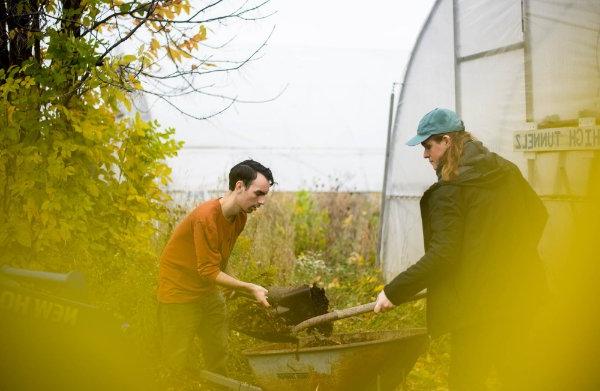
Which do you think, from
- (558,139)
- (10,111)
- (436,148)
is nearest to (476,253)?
(436,148)

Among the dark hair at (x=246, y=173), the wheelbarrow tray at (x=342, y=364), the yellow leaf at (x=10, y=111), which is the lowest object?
the wheelbarrow tray at (x=342, y=364)

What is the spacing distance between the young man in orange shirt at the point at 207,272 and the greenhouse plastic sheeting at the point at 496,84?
365 cm

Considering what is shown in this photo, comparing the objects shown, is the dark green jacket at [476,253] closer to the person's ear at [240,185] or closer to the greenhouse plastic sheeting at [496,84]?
the person's ear at [240,185]

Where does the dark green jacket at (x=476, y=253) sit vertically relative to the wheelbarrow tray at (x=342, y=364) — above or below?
above

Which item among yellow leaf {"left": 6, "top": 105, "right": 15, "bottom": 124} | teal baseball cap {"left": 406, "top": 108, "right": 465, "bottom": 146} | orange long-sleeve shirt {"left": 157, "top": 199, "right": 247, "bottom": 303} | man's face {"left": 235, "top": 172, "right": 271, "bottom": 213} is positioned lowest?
orange long-sleeve shirt {"left": 157, "top": 199, "right": 247, "bottom": 303}

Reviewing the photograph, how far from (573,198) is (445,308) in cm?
374

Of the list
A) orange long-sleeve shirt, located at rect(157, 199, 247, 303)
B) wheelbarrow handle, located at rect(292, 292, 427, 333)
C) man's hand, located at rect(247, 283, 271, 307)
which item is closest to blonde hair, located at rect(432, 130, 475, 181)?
wheelbarrow handle, located at rect(292, 292, 427, 333)

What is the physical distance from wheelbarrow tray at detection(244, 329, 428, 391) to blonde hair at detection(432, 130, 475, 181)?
1004mm

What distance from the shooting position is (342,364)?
13.7ft

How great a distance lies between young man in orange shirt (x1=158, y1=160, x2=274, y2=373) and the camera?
476 cm

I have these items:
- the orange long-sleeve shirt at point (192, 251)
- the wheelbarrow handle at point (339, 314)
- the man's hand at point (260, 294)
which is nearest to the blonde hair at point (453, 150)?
the wheelbarrow handle at point (339, 314)

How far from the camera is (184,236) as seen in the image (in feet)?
16.4

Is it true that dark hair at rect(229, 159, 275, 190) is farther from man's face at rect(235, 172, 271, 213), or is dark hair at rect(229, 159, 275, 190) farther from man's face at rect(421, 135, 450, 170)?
man's face at rect(421, 135, 450, 170)

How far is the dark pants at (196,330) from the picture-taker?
5.02m
